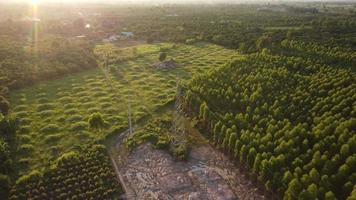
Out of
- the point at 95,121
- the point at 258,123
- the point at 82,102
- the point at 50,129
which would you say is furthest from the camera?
the point at 82,102

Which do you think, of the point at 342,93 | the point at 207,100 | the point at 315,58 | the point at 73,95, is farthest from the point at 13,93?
the point at 315,58

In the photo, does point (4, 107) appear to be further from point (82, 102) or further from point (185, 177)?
point (185, 177)

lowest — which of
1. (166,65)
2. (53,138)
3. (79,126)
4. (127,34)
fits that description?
(53,138)

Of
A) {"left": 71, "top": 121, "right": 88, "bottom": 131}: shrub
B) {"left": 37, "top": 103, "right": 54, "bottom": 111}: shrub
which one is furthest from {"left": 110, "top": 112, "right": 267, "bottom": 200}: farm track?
{"left": 37, "top": 103, "right": 54, "bottom": 111}: shrub

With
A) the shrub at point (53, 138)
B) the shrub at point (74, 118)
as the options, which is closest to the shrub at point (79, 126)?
the shrub at point (74, 118)

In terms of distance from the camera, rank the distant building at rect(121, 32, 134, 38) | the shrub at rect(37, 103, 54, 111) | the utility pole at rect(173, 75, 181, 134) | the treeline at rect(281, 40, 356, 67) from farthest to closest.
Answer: the distant building at rect(121, 32, 134, 38) → the treeline at rect(281, 40, 356, 67) → the shrub at rect(37, 103, 54, 111) → the utility pole at rect(173, 75, 181, 134)

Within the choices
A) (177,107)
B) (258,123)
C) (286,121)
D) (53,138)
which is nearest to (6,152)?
(53,138)

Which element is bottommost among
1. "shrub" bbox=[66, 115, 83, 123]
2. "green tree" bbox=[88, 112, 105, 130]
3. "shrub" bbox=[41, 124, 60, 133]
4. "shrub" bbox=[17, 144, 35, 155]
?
"shrub" bbox=[17, 144, 35, 155]

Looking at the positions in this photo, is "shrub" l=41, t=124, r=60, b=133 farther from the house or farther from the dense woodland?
the house
